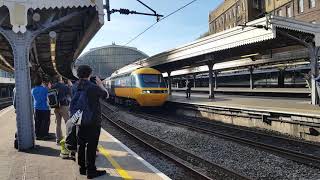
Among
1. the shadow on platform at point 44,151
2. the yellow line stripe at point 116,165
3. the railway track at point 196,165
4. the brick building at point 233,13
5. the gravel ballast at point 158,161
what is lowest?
the gravel ballast at point 158,161

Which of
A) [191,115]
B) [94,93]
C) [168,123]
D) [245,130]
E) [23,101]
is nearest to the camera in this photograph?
[94,93]

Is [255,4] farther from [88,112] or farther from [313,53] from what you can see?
[88,112]

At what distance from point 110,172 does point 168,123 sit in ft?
39.9

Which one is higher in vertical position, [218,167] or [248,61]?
[248,61]

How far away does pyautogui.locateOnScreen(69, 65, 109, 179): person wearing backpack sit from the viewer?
A: 5.96 meters

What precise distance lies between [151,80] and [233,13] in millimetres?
43171

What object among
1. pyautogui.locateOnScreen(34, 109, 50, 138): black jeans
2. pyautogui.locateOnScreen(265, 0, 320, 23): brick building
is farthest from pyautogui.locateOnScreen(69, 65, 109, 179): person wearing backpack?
pyautogui.locateOnScreen(265, 0, 320, 23): brick building

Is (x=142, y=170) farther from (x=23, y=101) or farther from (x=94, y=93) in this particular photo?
(x=23, y=101)

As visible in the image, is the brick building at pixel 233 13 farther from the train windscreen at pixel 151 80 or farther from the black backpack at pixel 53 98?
the black backpack at pixel 53 98

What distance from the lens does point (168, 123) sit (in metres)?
18.8

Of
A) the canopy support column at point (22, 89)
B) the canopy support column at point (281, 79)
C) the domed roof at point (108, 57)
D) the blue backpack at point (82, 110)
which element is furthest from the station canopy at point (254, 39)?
the domed roof at point (108, 57)

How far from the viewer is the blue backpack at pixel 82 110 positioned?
593 cm

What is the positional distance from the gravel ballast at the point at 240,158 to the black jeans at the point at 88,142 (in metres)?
3.86

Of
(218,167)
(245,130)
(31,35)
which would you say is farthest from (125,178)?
(245,130)
